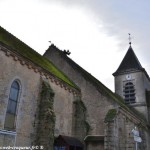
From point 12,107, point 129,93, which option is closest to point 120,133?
point 12,107

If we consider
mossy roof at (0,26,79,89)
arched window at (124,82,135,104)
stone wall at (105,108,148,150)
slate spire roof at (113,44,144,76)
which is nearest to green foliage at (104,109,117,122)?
stone wall at (105,108,148,150)

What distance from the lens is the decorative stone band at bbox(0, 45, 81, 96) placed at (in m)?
14.0

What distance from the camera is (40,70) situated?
16297 mm

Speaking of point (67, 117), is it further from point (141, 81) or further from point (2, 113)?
point (141, 81)

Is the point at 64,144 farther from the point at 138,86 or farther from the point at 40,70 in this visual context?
the point at 138,86

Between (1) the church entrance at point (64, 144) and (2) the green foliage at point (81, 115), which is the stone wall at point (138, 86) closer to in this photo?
(2) the green foliage at point (81, 115)

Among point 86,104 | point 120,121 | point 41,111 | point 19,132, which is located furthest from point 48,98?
point 120,121

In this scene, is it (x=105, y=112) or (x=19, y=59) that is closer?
(x=19, y=59)

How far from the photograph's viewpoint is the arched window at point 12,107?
13062 mm

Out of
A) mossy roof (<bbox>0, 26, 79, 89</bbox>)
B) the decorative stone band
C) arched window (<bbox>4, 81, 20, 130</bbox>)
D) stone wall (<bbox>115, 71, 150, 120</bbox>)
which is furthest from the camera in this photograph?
stone wall (<bbox>115, 71, 150, 120</bbox>)

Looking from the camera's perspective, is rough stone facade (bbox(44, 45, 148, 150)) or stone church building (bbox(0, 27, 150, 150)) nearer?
stone church building (bbox(0, 27, 150, 150))

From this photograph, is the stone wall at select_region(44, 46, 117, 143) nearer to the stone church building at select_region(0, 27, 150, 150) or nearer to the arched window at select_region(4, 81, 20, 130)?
the stone church building at select_region(0, 27, 150, 150)

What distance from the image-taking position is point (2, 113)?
12.6 m

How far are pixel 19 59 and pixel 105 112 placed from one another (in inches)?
347
